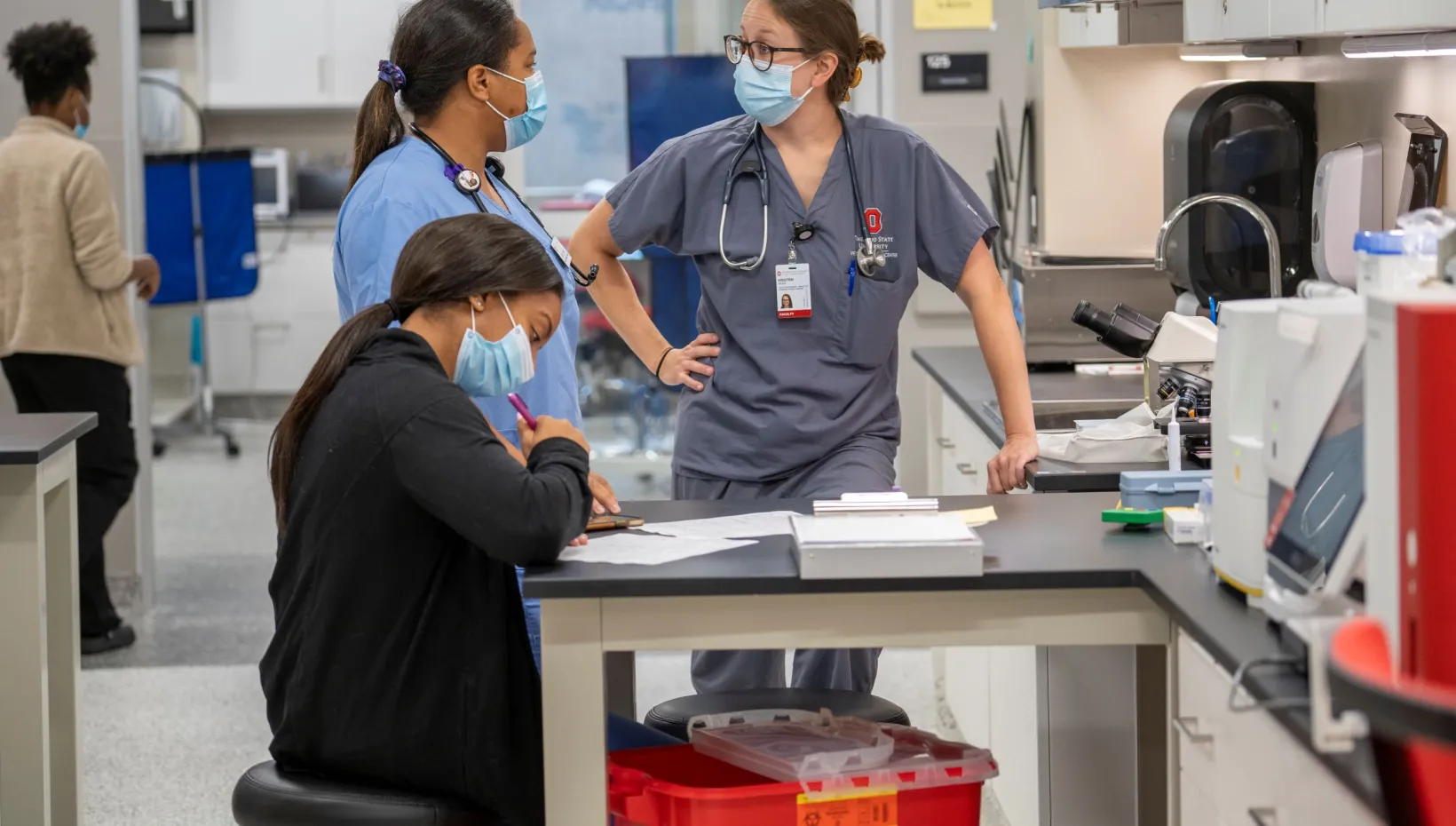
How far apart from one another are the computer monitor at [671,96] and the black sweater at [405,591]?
128 inches

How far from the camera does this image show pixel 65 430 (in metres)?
2.72

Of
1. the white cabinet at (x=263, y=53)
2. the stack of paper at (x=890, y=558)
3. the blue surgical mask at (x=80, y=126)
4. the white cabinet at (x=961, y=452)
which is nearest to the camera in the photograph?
the stack of paper at (x=890, y=558)

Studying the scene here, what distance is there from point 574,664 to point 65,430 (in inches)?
53.7

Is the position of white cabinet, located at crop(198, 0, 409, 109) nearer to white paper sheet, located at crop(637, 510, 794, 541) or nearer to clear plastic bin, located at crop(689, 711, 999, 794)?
white paper sheet, located at crop(637, 510, 794, 541)

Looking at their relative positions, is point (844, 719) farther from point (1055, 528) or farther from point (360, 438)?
point (360, 438)

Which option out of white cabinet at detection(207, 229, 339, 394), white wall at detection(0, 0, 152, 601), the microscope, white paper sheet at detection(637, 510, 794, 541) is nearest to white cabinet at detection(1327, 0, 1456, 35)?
the microscope

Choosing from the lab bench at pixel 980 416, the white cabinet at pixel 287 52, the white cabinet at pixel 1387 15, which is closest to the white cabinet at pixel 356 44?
the white cabinet at pixel 287 52

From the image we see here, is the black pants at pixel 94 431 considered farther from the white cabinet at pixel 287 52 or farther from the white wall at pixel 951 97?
the white cabinet at pixel 287 52

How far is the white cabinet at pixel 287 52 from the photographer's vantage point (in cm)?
719

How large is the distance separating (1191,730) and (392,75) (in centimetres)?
145

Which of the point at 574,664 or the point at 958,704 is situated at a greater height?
the point at 574,664

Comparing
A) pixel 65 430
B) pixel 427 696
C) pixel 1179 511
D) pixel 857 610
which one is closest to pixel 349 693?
pixel 427 696

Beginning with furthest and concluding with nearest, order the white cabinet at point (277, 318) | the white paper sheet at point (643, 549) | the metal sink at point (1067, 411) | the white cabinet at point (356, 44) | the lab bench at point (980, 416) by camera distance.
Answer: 1. the white cabinet at point (277, 318)
2. the white cabinet at point (356, 44)
3. the metal sink at point (1067, 411)
4. the lab bench at point (980, 416)
5. the white paper sheet at point (643, 549)

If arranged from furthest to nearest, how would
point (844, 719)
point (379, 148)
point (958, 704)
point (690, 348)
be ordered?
point (958, 704) → point (690, 348) → point (379, 148) → point (844, 719)
